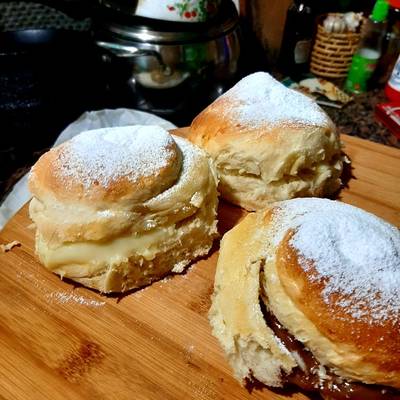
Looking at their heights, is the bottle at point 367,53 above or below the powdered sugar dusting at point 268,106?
below

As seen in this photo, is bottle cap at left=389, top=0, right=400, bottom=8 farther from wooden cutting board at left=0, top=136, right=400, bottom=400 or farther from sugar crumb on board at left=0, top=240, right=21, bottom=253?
sugar crumb on board at left=0, top=240, right=21, bottom=253

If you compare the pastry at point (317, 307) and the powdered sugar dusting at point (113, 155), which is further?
the powdered sugar dusting at point (113, 155)

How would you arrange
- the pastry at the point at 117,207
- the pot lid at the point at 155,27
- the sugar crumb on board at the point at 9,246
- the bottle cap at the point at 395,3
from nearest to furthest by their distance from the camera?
the pastry at the point at 117,207
the sugar crumb on board at the point at 9,246
the pot lid at the point at 155,27
the bottle cap at the point at 395,3

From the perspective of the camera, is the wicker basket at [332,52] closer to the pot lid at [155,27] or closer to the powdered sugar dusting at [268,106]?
the pot lid at [155,27]

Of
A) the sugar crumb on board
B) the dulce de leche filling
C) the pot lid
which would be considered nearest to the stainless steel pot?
the pot lid

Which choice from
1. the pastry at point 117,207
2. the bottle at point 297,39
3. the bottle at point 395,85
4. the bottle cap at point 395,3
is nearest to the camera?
the pastry at point 117,207

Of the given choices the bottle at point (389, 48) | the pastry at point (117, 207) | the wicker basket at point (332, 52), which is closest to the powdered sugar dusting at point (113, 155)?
the pastry at point (117, 207)
